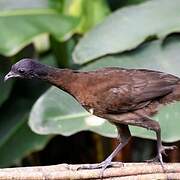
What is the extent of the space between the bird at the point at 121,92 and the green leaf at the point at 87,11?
995 millimetres

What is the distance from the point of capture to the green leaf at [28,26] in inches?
102

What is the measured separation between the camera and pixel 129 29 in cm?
257

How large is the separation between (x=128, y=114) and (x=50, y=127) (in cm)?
47

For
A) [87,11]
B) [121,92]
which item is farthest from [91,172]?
[87,11]

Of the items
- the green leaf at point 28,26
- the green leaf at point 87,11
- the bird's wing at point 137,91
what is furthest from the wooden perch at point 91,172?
the green leaf at point 87,11

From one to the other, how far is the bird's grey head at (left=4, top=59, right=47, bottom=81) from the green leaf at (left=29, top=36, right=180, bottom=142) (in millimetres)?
492

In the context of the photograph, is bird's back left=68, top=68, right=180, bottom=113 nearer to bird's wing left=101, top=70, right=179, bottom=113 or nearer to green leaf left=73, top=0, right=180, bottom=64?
bird's wing left=101, top=70, right=179, bottom=113

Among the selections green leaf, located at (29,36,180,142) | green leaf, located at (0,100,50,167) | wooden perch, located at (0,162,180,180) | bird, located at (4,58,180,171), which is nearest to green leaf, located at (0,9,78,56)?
green leaf, located at (29,36,180,142)

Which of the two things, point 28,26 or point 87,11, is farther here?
point 87,11

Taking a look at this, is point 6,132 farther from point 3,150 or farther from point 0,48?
point 0,48

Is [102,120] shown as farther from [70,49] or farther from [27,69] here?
[70,49]

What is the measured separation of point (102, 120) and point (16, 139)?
1.97 ft

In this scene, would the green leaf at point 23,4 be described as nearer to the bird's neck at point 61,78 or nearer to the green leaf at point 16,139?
the green leaf at point 16,139

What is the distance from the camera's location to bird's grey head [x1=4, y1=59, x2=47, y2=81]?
6.01 ft
